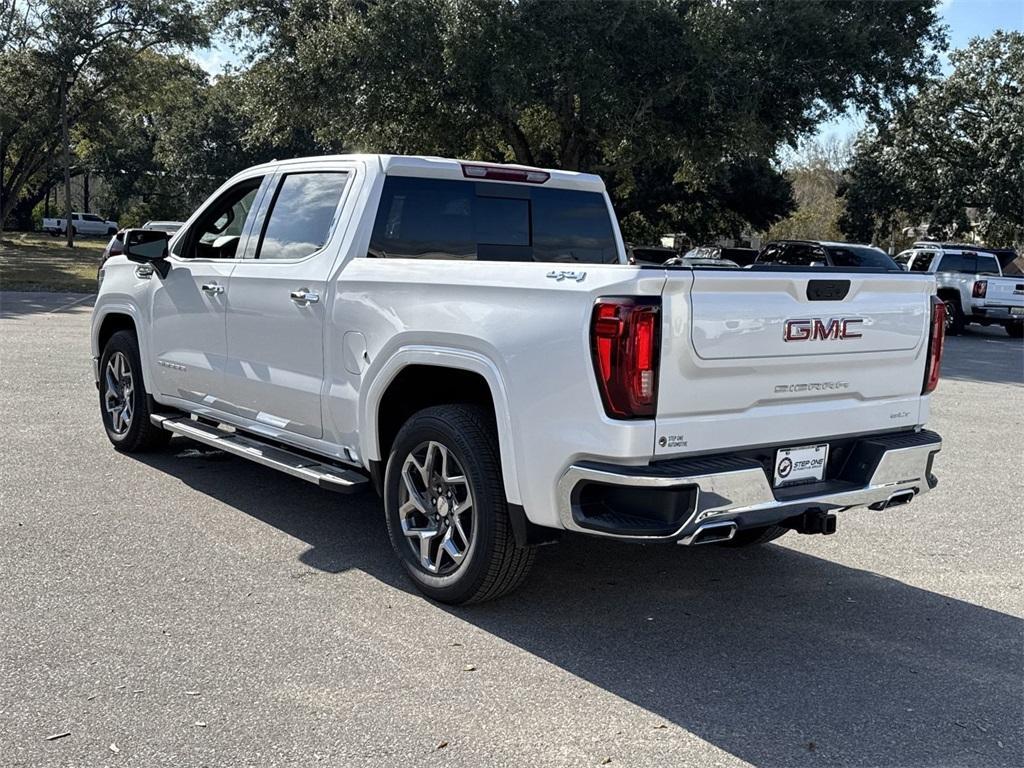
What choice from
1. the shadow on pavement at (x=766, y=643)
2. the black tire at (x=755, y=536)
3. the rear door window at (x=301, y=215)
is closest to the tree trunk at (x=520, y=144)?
the rear door window at (x=301, y=215)

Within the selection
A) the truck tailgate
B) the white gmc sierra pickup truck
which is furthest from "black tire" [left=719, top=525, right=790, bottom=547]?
the truck tailgate

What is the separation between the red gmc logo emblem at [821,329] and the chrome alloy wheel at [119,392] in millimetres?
4856

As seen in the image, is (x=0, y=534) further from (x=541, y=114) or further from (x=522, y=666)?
(x=541, y=114)

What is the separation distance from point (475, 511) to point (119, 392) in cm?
415

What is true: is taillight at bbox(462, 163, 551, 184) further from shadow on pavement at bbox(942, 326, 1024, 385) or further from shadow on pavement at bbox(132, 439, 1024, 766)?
shadow on pavement at bbox(942, 326, 1024, 385)

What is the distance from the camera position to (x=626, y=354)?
151 inches

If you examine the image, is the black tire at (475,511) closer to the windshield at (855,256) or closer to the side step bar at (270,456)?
the side step bar at (270,456)

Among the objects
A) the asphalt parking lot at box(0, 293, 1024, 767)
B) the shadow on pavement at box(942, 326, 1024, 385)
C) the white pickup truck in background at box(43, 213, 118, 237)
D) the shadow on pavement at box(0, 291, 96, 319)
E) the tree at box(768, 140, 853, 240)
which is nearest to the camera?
the asphalt parking lot at box(0, 293, 1024, 767)

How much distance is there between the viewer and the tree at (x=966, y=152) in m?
31.7

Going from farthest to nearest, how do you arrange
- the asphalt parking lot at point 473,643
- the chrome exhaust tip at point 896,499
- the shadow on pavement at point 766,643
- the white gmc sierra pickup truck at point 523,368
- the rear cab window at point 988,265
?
the rear cab window at point 988,265, the chrome exhaust tip at point 896,499, the white gmc sierra pickup truck at point 523,368, the shadow on pavement at point 766,643, the asphalt parking lot at point 473,643

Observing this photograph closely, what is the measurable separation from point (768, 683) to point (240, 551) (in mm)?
2779

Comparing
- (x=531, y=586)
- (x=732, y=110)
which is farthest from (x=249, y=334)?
(x=732, y=110)

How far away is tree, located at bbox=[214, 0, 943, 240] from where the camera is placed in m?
19.0

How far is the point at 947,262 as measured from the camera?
22.4m
